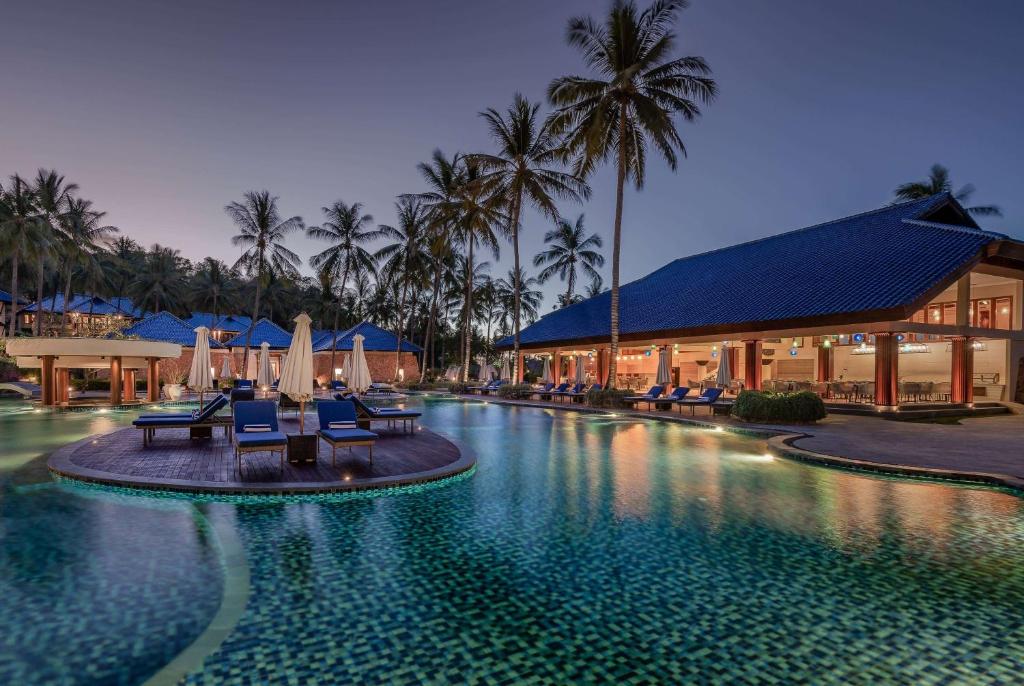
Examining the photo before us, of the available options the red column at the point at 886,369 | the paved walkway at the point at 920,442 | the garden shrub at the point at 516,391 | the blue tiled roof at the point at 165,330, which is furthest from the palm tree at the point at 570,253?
the red column at the point at 886,369

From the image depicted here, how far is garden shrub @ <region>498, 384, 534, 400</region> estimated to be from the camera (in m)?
25.7

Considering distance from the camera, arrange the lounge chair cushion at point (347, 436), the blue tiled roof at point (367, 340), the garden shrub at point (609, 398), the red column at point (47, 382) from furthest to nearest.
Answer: the blue tiled roof at point (367, 340) → the garden shrub at point (609, 398) → the red column at point (47, 382) → the lounge chair cushion at point (347, 436)

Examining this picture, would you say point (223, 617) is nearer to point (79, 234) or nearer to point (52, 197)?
point (52, 197)

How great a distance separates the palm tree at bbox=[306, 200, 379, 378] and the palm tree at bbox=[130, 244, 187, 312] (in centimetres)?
2384

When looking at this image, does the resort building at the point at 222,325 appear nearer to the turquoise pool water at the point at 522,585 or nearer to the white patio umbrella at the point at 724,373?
the white patio umbrella at the point at 724,373

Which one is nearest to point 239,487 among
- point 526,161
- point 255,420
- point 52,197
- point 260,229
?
point 255,420

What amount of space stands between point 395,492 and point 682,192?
55.0 meters

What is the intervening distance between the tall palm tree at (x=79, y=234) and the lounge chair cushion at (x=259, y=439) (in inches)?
1439

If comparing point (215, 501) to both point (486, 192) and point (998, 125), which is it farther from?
point (998, 125)

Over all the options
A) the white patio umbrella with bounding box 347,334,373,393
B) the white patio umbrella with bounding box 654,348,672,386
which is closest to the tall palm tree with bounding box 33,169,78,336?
the white patio umbrella with bounding box 347,334,373,393

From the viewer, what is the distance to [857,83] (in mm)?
27016

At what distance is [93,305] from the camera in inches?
1970

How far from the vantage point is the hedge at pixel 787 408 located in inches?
594

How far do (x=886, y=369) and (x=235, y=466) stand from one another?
18.8m
